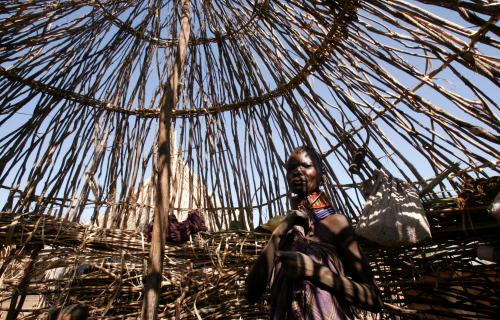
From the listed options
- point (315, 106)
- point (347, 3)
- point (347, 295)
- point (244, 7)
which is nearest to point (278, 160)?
point (315, 106)

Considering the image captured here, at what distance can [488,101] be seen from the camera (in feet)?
8.64

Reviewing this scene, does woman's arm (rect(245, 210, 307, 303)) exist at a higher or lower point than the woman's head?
lower

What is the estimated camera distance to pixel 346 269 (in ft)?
6.45

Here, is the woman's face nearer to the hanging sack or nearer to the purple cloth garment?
the purple cloth garment

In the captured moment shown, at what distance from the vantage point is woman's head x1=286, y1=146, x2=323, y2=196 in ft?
7.21

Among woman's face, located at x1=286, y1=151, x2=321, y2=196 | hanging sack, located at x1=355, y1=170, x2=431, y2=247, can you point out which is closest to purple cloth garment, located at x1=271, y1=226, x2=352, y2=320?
woman's face, located at x1=286, y1=151, x2=321, y2=196

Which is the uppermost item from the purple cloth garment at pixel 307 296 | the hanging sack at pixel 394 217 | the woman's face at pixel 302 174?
the woman's face at pixel 302 174

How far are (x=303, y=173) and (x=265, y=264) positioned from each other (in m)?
0.59

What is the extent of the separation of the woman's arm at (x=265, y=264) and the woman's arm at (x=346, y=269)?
22cm

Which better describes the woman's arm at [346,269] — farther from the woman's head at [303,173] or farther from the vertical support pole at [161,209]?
the vertical support pole at [161,209]

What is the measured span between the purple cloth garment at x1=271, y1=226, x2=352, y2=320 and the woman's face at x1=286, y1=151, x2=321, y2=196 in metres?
0.32

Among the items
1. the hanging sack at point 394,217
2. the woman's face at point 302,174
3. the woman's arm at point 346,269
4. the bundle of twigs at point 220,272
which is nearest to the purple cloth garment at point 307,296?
the woman's arm at point 346,269

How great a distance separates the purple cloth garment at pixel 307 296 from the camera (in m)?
1.72

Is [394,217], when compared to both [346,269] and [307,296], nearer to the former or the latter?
[346,269]
